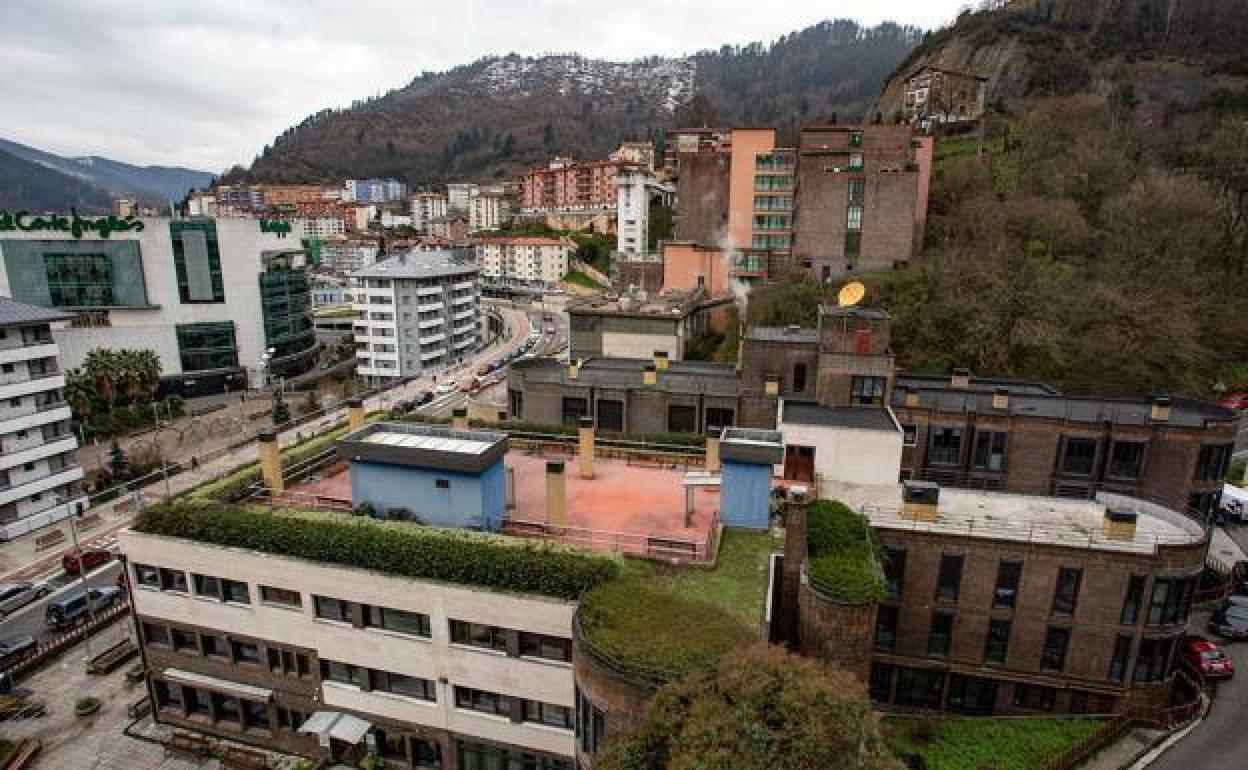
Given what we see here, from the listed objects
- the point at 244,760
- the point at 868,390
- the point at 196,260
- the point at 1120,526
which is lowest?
the point at 244,760

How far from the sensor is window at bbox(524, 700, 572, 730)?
21938 millimetres

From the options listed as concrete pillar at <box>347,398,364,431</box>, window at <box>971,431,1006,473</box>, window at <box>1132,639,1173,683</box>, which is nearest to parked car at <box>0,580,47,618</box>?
concrete pillar at <box>347,398,364,431</box>

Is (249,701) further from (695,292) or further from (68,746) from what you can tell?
(695,292)

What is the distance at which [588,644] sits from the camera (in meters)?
17.6

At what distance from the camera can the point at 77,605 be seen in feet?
128

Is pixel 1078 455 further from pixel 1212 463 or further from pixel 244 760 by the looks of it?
pixel 244 760

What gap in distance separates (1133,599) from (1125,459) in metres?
15.2

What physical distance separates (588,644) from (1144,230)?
67.9 m

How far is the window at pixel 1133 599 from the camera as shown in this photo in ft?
85.4

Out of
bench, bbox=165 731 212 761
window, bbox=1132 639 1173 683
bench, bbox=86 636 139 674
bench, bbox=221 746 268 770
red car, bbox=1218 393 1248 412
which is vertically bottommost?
bench, bbox=86 636 139 674

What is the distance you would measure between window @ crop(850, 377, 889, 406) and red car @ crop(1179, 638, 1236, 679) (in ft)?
59.1

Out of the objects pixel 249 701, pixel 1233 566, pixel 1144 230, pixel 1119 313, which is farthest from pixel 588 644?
pixel 1144 230

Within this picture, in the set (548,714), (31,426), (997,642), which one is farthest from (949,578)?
(31,426)

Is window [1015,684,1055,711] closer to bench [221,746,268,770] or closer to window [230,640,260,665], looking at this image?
bench [221,746,268,770]
